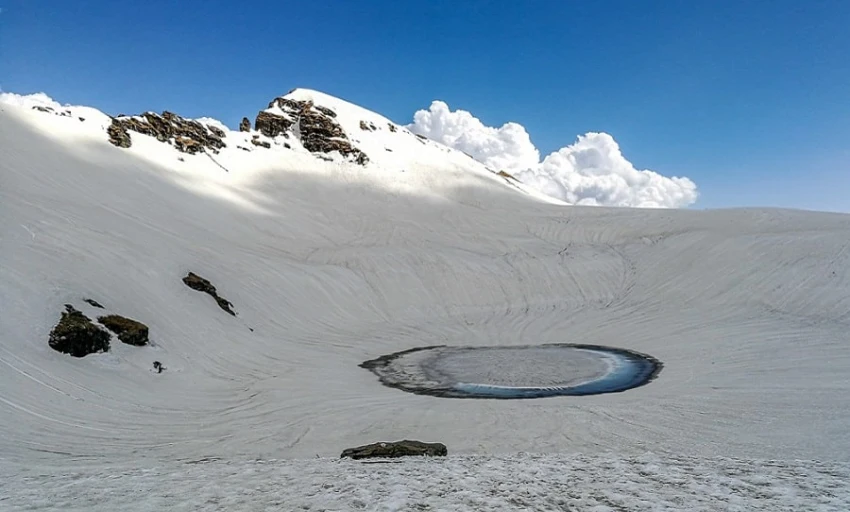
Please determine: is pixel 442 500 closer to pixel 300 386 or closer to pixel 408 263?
pixel 300 386

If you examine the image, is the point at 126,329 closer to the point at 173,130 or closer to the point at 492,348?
the point at 492,348

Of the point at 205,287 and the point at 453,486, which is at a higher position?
the point at 205,287

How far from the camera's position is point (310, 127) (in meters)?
66.4

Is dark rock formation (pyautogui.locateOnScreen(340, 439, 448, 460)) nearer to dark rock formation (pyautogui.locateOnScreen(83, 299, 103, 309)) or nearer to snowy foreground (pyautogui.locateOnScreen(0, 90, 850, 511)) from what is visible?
snowy foreground (pyautogui.locateOnScreen(0, 90, 850, 511))

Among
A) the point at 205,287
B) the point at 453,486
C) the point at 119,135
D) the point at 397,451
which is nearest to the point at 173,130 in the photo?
the point at 119,135

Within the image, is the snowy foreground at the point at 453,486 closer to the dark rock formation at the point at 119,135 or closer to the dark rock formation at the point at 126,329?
the dark rock formation at the point at 126,329

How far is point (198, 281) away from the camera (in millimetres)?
19719

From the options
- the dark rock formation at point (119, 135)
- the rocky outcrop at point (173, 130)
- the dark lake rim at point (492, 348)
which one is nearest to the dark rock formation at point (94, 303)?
the dark lake rim at point (492, 348)

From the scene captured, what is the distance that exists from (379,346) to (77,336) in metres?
10.5

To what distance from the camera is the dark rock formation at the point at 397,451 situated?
815cm

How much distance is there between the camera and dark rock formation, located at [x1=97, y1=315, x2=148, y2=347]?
14.1m

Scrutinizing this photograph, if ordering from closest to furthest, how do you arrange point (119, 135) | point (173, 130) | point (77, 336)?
point (77, 336) < point (119, 135) < point (173, 130)

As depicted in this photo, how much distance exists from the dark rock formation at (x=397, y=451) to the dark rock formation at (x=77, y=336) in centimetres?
837

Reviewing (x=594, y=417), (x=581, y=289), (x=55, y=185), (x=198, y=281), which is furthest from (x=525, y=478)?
(x=55, y=185)
